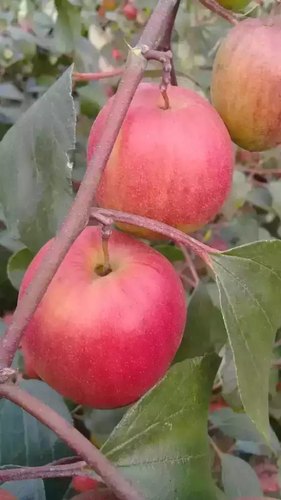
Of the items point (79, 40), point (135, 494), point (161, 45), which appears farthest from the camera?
point (79, 40)

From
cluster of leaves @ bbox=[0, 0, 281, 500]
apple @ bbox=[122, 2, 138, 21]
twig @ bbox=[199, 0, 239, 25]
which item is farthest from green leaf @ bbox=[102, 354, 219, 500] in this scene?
apple @ bbox=[122, 2, 138, 21]

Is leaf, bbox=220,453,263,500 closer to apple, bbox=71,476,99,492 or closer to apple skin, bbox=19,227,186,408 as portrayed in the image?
apple, bbox=71,476,99,492

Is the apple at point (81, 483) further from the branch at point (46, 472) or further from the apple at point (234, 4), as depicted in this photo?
the apple at point (234, 4)

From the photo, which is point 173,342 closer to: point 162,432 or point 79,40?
point 162,432

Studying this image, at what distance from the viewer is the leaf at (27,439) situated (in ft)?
1.76

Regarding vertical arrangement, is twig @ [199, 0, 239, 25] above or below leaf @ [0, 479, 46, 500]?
above

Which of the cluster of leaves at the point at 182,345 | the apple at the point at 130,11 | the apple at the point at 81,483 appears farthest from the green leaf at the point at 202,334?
the apple at the point at 130,11

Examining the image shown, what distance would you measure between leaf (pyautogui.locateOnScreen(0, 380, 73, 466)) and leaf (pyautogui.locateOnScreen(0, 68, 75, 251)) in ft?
0.48

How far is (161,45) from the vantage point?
48 cm

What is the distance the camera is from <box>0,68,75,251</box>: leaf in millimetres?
429

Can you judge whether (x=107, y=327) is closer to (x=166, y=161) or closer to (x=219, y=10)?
(x=166, y=161)

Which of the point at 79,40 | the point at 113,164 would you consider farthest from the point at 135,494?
the point at 79,40

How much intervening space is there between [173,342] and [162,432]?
5cm

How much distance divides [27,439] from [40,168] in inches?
8.0
